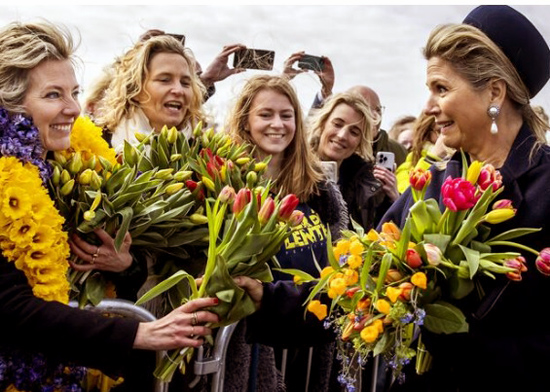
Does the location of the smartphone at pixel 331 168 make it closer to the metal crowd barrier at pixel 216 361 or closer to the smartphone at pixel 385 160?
the smartphone at pixel 385 160

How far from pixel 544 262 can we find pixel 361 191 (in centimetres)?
272

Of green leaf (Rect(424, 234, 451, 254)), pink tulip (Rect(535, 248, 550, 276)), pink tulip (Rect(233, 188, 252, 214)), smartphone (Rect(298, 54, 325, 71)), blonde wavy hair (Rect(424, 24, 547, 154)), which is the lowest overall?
pink tulip (Rect(535, 248, 550, 276))

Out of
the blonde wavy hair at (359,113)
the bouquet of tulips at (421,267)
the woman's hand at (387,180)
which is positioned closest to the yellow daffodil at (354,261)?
the bouquet of tulips at (421,267)

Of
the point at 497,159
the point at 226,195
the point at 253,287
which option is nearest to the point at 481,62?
the point at 497,159

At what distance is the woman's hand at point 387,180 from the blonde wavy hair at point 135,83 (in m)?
1.31

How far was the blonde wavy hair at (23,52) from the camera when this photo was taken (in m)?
2.19

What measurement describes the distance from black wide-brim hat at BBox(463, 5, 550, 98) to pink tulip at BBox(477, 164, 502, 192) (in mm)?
433

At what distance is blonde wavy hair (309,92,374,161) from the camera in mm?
4629

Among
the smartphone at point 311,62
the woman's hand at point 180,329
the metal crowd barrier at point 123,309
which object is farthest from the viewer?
the smartphone at point 311,62

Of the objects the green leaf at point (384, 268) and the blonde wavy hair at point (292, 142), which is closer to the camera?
the green leaf at point (384, 268)

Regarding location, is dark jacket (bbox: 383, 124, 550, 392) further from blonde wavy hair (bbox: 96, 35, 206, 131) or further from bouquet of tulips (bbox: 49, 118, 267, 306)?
blonde wavy hair (bbox: 96, 35, 206, 131)

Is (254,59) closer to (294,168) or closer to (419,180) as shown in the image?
(294,168)

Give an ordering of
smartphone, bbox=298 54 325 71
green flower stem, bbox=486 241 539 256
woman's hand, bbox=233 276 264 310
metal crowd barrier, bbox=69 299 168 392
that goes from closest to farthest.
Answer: green flower stem, bbox=486 241 539 256 → woman's hand, bbox=233 276 264 310 → metal crowd barrier, bbox=69 299 168 392 → smartphone, bbox=298 54 325 71

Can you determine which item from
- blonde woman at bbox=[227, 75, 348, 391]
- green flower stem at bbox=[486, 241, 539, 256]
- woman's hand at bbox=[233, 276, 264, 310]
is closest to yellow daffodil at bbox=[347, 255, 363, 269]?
green flower stem at bbox=[486, 241, 539, 256]
